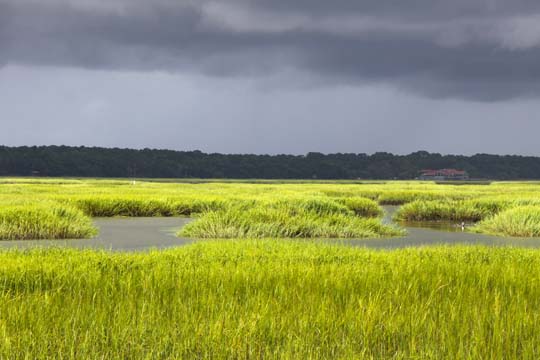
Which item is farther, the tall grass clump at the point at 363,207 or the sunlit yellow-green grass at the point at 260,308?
the tall grass clump at the point at 363,207

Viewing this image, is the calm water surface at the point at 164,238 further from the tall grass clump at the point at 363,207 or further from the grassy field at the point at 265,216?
the tall grass clump at the point at 363,207

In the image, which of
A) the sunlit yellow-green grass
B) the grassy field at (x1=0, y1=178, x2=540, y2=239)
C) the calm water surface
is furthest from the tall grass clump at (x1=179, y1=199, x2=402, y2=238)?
the sunlit yellow-green grass

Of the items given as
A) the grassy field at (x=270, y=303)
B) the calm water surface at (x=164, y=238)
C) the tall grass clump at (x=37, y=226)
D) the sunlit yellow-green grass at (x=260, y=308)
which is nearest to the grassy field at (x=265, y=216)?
the tall grass clump at (x=37, y=226)

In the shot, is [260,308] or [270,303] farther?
[270,303]

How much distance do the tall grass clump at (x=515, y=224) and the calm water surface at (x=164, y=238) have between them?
877mm

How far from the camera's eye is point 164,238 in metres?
18.0

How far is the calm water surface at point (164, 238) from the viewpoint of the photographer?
1619cm

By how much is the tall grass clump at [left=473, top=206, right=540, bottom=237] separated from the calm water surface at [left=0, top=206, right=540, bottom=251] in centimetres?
88

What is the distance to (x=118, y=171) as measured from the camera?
15262 cm

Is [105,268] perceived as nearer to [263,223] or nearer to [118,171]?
[263,223]

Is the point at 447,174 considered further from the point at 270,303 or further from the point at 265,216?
the point at 270,303

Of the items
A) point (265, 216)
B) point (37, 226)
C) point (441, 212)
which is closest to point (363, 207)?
point (441, 212)

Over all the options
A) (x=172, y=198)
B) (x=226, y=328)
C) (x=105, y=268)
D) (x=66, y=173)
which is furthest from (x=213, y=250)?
(x=66, y=173)

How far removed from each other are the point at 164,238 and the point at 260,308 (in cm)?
1090
